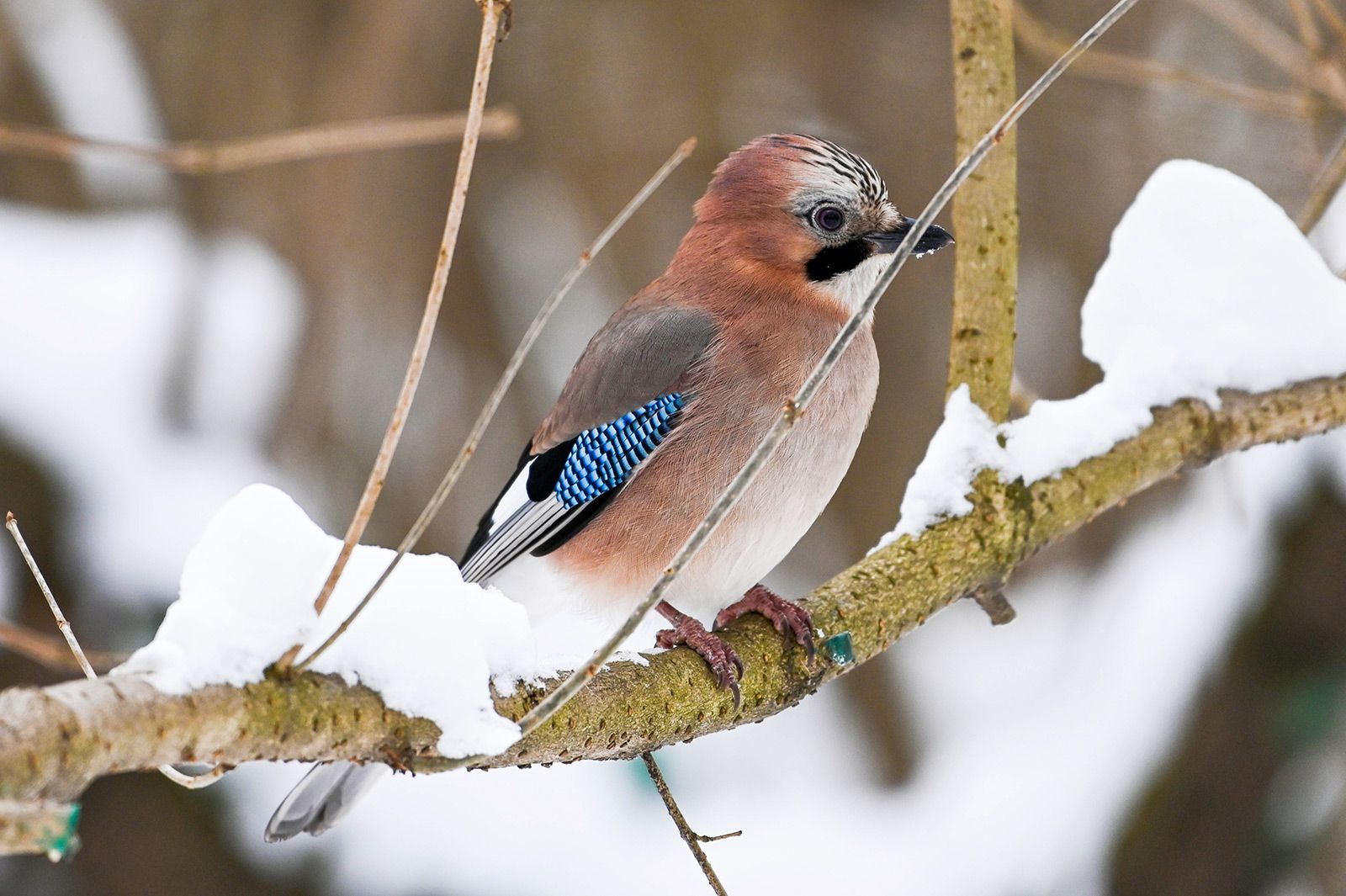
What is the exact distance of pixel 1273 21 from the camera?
4.83m

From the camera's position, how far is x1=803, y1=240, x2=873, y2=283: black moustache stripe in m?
2.76

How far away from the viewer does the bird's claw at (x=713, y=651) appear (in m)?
2.12

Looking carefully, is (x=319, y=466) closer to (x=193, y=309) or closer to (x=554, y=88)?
(x=193, y=309)

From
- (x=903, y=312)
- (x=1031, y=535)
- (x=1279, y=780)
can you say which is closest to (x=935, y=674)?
(x=903, y=312)

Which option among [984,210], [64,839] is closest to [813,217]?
[984,210]

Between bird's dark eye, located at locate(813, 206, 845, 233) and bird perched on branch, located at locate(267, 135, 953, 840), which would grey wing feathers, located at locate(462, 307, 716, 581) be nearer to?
bird perched on branch, located at locate(267, 135, 953, 840)

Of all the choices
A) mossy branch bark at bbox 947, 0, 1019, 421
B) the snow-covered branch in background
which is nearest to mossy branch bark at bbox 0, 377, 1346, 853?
the snow-covered branch in background

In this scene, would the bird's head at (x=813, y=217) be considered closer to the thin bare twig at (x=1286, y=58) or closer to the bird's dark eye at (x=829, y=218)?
the bird's dark eye at (x=829, y=218)

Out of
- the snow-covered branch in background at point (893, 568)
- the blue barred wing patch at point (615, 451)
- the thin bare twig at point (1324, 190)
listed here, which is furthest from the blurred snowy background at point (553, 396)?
the blue barred wing patch at point (615, 451)

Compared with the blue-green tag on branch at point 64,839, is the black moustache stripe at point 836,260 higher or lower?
higher

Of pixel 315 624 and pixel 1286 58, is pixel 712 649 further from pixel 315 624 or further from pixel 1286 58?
pixel 1286 58

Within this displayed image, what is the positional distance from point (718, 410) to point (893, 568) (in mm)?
454

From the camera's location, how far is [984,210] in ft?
8.90

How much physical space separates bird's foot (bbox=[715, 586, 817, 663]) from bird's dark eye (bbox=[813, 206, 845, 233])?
80 centimetres
